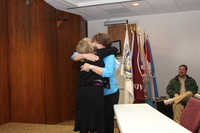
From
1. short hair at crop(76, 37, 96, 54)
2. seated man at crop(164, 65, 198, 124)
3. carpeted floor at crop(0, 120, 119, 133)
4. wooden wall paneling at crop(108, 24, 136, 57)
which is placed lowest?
carpeted floor at crop(0, 120, 119, 133)

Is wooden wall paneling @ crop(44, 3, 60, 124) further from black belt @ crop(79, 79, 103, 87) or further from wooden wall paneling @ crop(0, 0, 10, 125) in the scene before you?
black belt @ crop(79, 79, 103, 87)

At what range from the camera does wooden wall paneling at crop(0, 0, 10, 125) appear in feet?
14.2

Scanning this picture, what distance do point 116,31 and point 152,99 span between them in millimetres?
2106

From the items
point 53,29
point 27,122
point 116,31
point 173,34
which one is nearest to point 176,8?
point 173,34

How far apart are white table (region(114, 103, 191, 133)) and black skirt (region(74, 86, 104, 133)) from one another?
0.95 ft

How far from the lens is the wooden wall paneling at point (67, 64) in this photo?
16.1ft

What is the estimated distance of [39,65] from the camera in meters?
4.38

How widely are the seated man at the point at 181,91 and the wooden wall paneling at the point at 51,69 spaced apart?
2152 millimetres

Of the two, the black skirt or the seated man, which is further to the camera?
the seated man

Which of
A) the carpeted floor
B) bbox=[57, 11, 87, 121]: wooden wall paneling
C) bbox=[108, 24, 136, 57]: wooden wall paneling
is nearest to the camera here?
the carpeted floor

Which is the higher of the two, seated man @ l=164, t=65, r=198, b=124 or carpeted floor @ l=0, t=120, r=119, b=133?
seated man @ l=164, t=65, r=198, b=124

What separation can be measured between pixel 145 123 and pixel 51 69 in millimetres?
3230

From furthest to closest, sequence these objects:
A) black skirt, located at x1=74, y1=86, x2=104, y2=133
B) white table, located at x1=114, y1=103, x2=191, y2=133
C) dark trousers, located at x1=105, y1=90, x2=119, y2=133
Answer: dark trousers, located at x1=105, y1=90, x2=119, y2=133
black skirt, located at x1=74, y1=86, x2=104, y2=133
white table, located at x1=114, y1=103, x2=191, y2=133

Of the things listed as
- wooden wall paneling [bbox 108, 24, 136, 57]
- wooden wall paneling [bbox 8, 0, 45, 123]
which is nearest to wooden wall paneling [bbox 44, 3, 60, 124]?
wooden wall paneling [bbox 8, 0, 45, 123]
